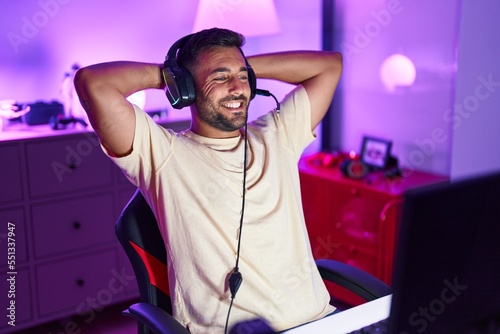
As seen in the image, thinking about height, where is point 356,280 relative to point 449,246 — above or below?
below

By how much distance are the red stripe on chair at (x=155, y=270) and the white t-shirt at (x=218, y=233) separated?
0.14 feet

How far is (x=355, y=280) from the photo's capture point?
1670mm

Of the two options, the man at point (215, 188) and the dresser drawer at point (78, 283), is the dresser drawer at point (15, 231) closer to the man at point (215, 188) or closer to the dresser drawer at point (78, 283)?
the dresser drawer at point (78, 283)

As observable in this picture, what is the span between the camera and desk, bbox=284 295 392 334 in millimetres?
1223

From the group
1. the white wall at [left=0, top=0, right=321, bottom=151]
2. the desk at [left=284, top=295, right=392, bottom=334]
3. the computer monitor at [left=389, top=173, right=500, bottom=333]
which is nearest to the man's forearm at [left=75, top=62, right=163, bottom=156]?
the desk at [left=284, top=295, right=392, bottom=334]

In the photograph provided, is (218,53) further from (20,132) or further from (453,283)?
(20,132)

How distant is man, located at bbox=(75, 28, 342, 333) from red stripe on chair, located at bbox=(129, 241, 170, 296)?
0.05m

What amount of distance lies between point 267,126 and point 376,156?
142 centimetres

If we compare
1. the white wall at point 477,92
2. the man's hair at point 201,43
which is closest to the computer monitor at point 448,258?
the man's hair at point 201,43

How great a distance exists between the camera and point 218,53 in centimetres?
169

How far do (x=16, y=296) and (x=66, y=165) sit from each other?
0.63 metres

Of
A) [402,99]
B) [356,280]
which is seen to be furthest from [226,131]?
[402,99]

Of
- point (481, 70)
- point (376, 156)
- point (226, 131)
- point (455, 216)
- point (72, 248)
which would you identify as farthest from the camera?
point (376, 156)

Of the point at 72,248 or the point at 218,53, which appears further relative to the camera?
the point at 72,248
